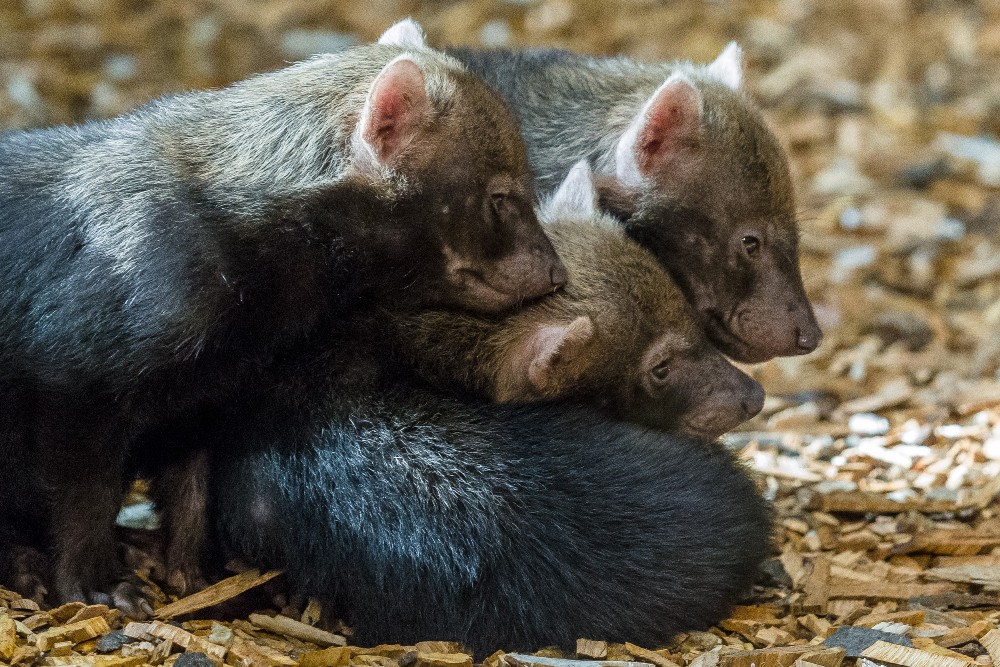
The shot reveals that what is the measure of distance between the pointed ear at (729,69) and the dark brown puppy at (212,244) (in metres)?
1.78

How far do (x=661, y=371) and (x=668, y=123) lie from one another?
1.34 meters

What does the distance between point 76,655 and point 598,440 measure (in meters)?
2.15

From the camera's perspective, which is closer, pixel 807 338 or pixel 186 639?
pixel 186 639

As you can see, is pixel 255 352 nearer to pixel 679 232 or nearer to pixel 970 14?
pixel 679 232

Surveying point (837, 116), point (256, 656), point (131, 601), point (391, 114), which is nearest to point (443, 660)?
point (256, 656)

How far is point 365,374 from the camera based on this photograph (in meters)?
5.53

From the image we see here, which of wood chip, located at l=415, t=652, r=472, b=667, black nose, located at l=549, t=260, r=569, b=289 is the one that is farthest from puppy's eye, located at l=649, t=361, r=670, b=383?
wood chip, located at l=415, t=652, r=472, b=667

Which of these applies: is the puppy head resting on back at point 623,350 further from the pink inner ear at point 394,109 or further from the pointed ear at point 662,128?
the pink inner ear at point 394,109

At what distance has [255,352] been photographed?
541cm

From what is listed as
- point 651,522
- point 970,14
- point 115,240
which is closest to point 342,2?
point 970,14

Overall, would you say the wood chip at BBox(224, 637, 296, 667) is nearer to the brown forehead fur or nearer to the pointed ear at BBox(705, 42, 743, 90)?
the brown forehead fur

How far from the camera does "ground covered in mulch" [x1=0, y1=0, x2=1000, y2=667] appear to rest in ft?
17.1

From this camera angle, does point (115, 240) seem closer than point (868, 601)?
Yes

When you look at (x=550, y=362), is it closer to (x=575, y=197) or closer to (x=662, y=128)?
(x=575, y=197)
